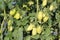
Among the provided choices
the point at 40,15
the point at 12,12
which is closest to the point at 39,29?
the point at 40,15

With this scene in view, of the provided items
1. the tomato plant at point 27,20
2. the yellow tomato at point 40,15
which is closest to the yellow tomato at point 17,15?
the tomato plant at point 27,20

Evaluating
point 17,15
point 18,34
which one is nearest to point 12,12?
point 17,15

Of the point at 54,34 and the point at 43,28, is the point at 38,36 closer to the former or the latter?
the point at 43,28

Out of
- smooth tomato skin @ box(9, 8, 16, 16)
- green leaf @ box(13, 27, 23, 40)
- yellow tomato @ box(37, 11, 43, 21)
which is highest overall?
smooth tomato skin @ box(9, 8, 16, 16)

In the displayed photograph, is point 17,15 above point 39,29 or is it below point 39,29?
above

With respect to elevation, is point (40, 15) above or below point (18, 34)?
above

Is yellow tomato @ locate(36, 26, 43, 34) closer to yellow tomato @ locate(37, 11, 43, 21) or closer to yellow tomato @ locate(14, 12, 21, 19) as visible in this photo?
yellow tomato @ locate(37, 11, 43, 21)

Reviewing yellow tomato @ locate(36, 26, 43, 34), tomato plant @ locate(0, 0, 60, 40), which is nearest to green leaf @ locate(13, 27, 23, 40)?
tomato plant @ locate(0, 0, 60, 40)

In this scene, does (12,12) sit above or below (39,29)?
above

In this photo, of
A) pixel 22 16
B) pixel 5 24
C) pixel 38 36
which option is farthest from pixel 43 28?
pixel 5 24

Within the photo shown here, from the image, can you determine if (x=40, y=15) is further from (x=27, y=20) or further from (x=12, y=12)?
(x=12, y=12)

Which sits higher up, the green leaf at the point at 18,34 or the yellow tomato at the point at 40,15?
the yellow tomato at the point at 40,15

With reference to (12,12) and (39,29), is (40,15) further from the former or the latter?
(12,12)

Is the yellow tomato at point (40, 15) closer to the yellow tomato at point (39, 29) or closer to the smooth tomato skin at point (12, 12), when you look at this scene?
the yellow tomato at point (39, 29)
